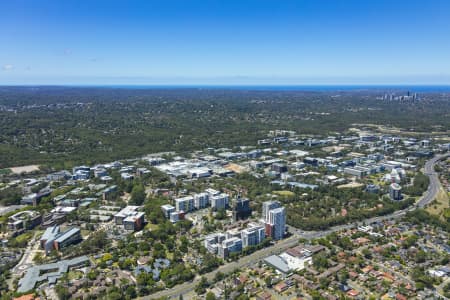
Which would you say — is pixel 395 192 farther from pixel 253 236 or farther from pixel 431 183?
pixel 253 236

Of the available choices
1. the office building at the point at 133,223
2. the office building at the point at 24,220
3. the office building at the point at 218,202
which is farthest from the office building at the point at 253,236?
the office building at the point at 24,220

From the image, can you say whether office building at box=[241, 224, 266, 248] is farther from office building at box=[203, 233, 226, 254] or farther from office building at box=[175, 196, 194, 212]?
office building at box=[175, 196, 194, 212]

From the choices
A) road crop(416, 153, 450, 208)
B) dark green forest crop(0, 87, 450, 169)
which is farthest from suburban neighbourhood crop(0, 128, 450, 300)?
dark green forest crop(0, 87, 450, 169)

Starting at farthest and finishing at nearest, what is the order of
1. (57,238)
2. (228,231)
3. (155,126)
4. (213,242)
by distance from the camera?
(155,126)
(228,231)
(57,238)
(213,242)

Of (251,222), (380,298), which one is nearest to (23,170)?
(251,222)

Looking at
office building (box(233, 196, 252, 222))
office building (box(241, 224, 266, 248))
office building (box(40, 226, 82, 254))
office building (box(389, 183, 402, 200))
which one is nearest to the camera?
office building (box(40, 226, 82, 254))

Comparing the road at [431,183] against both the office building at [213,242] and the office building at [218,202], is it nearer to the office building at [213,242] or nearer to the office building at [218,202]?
the office building at [218,202]

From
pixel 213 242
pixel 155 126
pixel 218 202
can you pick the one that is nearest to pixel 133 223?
pixel 213 242

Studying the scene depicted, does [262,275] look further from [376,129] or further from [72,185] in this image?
[376,129]

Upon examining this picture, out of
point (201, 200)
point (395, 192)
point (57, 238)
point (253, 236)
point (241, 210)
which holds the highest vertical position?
point (395, 192)

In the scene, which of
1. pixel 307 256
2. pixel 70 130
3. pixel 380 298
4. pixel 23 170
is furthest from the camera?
pixel 70 130

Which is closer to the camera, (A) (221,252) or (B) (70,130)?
(A) (221,252)
